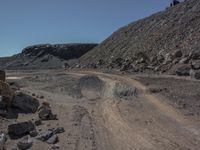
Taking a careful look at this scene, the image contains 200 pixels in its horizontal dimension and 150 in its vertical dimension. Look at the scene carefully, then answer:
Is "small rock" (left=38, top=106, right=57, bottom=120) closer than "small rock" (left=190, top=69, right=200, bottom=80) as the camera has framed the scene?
Yes

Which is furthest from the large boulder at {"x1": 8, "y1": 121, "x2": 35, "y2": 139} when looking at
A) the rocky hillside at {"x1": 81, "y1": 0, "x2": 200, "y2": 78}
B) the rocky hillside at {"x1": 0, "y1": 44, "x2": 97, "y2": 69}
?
the rocky hillside at {"x1": 0, "y1": 44, "x2": 97, "y2": 69}

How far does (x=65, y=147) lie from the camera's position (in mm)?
12273

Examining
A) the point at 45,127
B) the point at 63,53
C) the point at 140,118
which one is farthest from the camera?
the point at 63,53

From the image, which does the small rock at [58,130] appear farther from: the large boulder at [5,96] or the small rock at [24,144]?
the large boulder at [5,96]

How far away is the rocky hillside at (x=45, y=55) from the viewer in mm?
89062

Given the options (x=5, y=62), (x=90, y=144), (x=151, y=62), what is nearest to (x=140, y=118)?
(x=90, y=144)

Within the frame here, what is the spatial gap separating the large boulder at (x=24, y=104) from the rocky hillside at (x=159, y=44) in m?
15.4

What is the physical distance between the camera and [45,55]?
307 ft

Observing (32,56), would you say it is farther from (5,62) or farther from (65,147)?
(65,147)

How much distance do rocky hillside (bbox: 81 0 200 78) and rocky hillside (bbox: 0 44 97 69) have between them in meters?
23.0

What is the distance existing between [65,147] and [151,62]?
30.2 meters

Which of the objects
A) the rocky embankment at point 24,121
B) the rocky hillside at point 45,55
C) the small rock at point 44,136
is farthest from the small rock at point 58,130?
the rocky hillside at point 45,55

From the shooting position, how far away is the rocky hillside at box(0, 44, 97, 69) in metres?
89.1

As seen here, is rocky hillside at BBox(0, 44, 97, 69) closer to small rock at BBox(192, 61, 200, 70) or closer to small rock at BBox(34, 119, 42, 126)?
small rock at BBox(192, 61, 200, 70)
